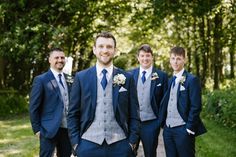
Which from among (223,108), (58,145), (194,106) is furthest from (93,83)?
(223,108)

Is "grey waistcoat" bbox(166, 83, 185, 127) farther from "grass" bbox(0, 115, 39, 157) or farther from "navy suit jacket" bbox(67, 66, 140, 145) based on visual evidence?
"grass" bbox(0, 115, 39, 157)

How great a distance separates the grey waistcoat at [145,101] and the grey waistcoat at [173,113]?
19.7 inches

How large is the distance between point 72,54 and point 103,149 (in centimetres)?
2440

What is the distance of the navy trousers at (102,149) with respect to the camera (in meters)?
5.20

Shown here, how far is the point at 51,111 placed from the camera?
739 centimetres

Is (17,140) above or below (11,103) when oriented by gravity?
below

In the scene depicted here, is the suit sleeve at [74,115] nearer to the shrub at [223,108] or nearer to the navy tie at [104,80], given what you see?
the navy tie at [104,80]

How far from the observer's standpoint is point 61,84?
7.58 metres

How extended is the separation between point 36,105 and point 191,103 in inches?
86.6

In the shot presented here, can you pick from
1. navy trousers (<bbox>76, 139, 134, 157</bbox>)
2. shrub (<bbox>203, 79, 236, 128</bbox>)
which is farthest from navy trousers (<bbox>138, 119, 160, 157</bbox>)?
shrub (<bbox>203, 79, 236, 128</bbox>)

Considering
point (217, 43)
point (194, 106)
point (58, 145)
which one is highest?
point (217, 43)

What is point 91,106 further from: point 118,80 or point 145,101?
point 145,101

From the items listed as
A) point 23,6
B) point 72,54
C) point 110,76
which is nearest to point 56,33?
point 23,6

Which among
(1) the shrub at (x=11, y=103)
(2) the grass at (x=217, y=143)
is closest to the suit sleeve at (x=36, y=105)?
(2) the grass at (x=217, y=143)
